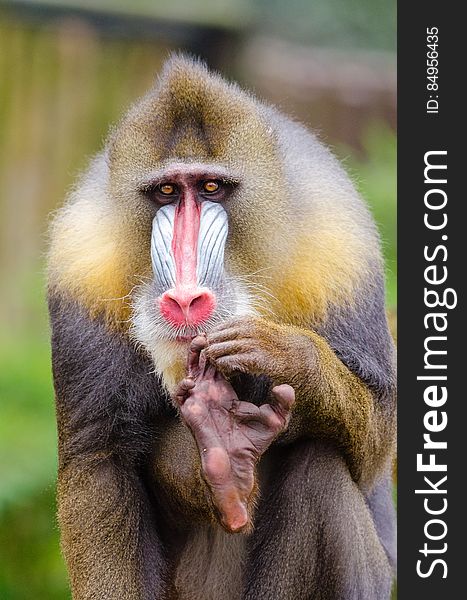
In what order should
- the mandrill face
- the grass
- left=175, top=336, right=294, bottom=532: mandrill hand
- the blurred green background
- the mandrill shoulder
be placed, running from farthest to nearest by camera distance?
the blurred green background < the grass < the mandrill shoulder < the mandrill face < left=175, top=336, right=294, bottom=532: mandrill hand

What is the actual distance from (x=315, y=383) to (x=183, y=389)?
0.60m

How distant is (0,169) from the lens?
11664mm

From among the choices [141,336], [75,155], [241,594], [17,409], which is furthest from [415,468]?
[75,155]

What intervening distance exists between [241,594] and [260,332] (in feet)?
4.52

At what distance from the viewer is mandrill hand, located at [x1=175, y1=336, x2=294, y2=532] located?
4.29m

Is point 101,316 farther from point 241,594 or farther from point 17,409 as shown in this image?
Answer: point 17,409

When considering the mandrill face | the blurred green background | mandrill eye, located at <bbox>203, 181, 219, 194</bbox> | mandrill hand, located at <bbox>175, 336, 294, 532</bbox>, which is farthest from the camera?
the blurred green background

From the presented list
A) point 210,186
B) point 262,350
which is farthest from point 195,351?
point 210,186

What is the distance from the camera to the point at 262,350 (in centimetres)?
444

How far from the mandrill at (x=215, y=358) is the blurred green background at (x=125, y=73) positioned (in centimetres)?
397

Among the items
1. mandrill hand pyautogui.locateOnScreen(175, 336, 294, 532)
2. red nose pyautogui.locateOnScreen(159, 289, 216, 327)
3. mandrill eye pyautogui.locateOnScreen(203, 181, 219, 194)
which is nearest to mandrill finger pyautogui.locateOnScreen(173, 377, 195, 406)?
mandrill hand pyautogui.locateOnScreen(175, 336, 294, 532)

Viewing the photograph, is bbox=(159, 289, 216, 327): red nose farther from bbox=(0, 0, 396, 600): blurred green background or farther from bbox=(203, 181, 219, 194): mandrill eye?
bbox=(0, 0, 396, 600): blurred green background

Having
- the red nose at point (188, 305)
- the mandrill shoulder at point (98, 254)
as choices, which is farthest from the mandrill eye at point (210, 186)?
the red nose at point (188, 305)

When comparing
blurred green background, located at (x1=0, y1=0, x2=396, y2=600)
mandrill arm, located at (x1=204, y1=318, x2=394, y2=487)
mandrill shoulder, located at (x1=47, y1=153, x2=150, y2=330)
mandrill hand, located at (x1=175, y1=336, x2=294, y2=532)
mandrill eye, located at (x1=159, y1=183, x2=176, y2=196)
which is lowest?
mandrill hand, located at (x1=175, y1=336, x2=294, y2=532)
